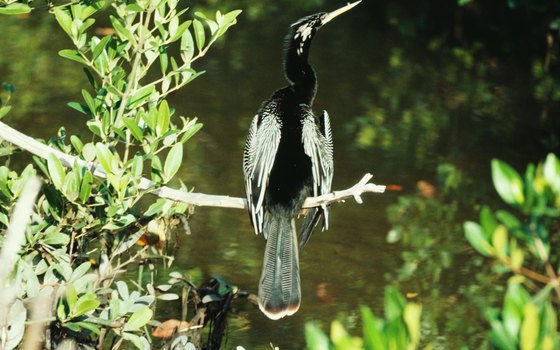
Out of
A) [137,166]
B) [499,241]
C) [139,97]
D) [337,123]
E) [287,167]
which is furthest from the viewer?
[337,123]

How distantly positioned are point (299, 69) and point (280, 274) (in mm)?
933

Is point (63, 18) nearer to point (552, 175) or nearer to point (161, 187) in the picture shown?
point (161, 187)

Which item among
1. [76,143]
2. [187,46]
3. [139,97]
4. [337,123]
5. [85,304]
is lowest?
[337,123]

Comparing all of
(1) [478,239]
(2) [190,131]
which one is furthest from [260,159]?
(1) [478,239]

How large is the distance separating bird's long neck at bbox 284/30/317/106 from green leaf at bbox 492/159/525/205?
2497 millimetres

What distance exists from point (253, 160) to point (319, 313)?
1301mm

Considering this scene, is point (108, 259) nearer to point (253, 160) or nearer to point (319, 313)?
point (253, 160)

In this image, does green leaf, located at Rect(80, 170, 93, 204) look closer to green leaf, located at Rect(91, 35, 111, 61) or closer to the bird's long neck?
green leaf, located at Rect(91, 35, 111, 61)

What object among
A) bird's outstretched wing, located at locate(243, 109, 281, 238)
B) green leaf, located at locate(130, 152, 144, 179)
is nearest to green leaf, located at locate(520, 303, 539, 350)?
green leaf, located at locate(130, 152, 144, 179)

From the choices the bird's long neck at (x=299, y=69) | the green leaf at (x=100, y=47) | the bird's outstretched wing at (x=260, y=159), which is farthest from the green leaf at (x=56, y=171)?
the bird's long neck at (x=299, y=69)

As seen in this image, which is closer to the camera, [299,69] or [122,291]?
[122,291]

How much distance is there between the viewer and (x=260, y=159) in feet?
14.7

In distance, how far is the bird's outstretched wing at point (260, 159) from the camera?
4.37m

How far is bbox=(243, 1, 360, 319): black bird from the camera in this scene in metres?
4.30
